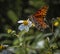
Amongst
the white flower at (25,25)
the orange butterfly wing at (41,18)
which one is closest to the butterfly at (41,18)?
the orange butterfly wing at (41,18)

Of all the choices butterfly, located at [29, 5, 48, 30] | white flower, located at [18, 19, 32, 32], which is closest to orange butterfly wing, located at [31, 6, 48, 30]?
butterfly, located at [29, 5, 48, 30]

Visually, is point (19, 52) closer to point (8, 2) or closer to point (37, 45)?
point (37, 45)

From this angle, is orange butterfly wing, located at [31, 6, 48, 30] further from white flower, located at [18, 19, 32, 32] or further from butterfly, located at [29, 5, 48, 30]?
white flower, located at [18, 19, 32, 32]

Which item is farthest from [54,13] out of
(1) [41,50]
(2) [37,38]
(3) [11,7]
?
(1) [41,50]

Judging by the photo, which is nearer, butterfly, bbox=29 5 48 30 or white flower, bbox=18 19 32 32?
butterfly, bbox=29 5 48 30

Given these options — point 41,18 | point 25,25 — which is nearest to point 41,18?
point 41,18

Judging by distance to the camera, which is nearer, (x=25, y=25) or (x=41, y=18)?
(x=41, y=18)

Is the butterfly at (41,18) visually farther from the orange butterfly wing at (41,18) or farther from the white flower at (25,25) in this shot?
the white flower at (25,25)

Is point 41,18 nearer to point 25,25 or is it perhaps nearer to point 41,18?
point 41,18

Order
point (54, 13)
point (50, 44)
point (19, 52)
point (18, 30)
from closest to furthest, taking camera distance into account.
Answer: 1. point (19, 52)
2. point (50, 44)
3. point (18, 30)
4. point (54, 13)

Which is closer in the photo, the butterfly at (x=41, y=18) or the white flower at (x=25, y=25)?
the butterfly at (x=41, y=18)

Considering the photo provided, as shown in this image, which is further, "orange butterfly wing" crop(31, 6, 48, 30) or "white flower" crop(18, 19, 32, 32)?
"white flower" crop(18, 19, 32, 32)
